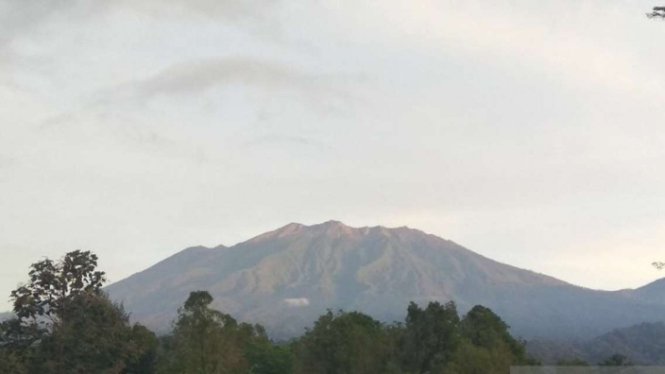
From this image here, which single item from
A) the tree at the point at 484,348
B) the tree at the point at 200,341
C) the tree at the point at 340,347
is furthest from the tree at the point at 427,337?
the tree at the point at 200,341

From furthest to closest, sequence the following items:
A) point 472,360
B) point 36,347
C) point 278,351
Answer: point 278,351
point 36,347
point 472,360

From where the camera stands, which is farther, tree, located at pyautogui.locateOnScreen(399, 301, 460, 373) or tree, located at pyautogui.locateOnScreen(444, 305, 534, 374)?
tree, located at pyautogui.locateOnScreen(399, 301, 460, 373)

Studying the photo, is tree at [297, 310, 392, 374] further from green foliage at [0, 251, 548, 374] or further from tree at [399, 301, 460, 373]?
tree at [399, 301, 460, 373]

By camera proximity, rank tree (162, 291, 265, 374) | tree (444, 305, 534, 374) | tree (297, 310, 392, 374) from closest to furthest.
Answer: tree (444, 305, 534, 374), tree (297, 310, 392, 374), tree (162, 291, 265, 374)

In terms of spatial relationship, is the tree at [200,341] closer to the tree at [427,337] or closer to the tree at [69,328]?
the tree at [69,328]

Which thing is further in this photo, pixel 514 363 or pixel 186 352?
pixel 186 352

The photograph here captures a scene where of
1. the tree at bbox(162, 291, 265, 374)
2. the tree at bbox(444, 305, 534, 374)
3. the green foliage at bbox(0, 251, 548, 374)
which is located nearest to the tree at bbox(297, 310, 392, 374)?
the green foliage at bbox(0, 251, 548, 374)

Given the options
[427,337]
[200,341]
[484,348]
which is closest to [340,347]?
[200,341]

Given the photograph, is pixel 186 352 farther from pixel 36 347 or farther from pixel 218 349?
pixel 36 347

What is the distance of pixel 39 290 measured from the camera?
58.1 m

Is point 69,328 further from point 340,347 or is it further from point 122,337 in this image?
point 340,347

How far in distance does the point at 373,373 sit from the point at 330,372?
4308 mm

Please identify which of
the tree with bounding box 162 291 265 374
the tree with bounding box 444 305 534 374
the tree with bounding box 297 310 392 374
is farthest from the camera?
the tree with bounding box 162 291 265 374

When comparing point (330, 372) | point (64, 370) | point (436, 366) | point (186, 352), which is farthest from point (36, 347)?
point (436, 366)
